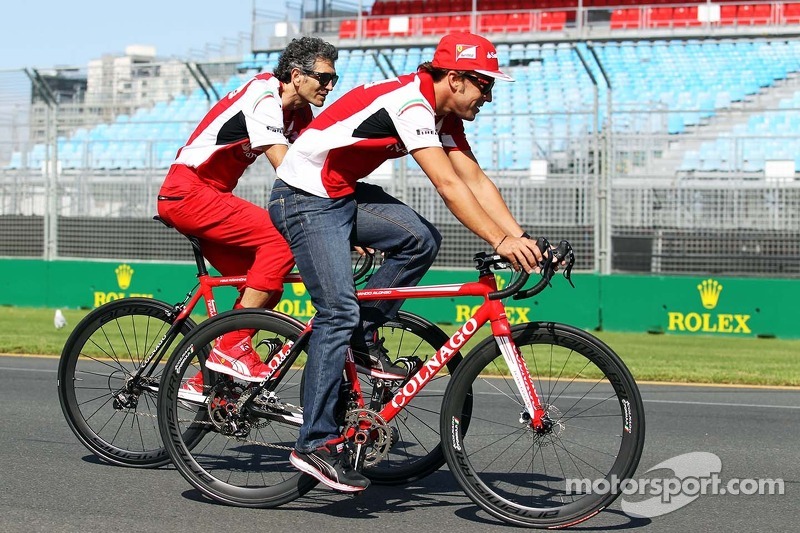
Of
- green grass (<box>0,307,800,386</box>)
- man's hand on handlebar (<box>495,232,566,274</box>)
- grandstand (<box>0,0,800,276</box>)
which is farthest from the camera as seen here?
grandstand (<box>0,0,800,276</box>)

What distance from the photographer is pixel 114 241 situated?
61.2 ft

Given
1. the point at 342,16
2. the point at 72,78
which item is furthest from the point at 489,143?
the point at 342,16

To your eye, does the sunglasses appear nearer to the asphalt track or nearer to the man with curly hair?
the man with curly hair

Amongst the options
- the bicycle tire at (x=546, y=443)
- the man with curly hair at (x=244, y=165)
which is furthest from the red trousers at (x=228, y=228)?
the bicycle tire at (x=546, y=443)

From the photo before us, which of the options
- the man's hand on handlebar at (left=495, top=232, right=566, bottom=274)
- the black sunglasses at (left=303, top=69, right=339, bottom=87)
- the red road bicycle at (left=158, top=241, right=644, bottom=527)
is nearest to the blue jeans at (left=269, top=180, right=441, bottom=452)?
the red road bicycle at (left=158, top=241, right=644, bottom=527)

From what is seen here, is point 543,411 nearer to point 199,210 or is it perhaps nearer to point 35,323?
point 199,210

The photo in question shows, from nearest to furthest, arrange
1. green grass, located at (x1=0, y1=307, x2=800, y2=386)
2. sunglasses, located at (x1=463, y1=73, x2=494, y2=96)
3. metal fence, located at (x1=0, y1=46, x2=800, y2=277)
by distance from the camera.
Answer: sunglasses, located at (x1=463, y1=73, x2=494, y2=96)
green grass, located at (x1=0, y1=307, x2=800, y2=386)
metal fence, located at (x1=0, y1=46, x2=800, y2=277)

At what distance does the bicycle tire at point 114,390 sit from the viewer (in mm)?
6219

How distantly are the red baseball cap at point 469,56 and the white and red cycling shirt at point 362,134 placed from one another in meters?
0.12

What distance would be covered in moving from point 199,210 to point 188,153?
1.12 feet

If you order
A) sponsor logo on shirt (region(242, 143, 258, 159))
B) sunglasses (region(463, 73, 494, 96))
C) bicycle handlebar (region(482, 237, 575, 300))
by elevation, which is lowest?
bicycle handlebar (region(482, 237, 575, 300))

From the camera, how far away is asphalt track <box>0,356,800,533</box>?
5.09 m

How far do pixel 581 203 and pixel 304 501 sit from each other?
38.2 feet

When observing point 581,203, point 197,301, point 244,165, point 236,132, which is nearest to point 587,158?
point 581,203
